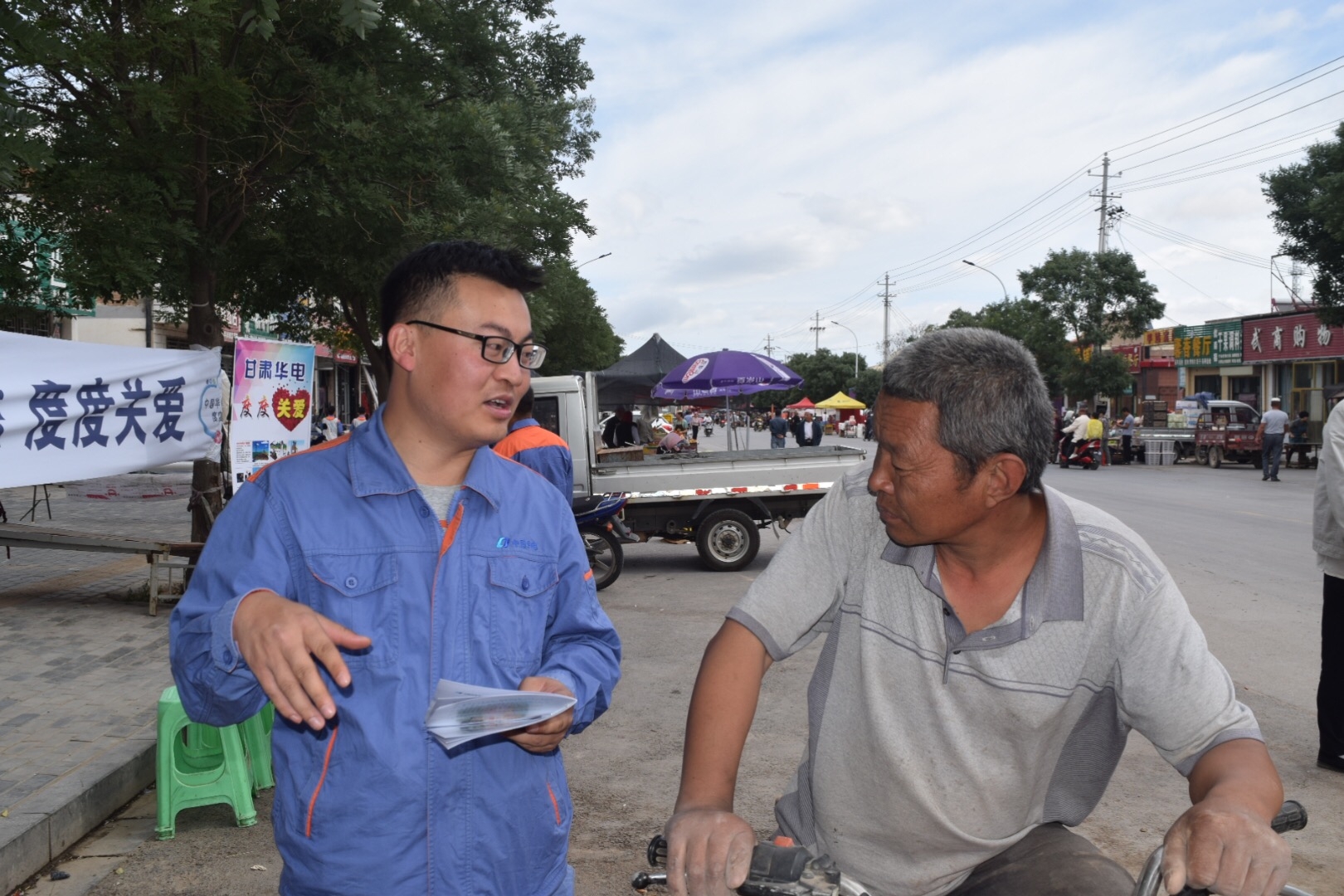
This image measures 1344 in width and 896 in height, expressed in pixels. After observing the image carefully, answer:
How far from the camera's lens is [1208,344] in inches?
1804

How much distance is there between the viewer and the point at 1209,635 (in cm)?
803

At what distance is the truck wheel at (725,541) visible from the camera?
37.8ft

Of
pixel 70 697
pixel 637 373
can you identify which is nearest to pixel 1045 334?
pixel 637 373

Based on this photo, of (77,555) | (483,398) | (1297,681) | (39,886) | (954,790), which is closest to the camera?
(954,790)

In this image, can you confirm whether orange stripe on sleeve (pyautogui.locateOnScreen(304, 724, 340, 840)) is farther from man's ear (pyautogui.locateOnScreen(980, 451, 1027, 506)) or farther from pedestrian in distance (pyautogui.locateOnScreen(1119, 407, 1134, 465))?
pedestrian in distance (pyautogui.locateOnScreen(1119, 407, 1134, 465))

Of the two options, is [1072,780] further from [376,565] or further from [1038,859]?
[376,565]

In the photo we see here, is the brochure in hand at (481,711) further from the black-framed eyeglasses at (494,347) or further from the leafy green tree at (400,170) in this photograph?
the leafy green tree at (400,170)

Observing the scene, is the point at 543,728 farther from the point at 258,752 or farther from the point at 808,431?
the point at 808,431

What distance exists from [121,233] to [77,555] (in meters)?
5.52

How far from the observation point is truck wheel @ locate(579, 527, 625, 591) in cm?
1059

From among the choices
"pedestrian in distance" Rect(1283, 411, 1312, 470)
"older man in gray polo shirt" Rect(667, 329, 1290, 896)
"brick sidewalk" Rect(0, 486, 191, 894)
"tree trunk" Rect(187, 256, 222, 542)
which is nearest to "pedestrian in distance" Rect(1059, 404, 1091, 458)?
"pedestrian in distance" Rect(1283, 411, 1312, 470)

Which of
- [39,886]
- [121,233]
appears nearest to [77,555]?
[121,233]

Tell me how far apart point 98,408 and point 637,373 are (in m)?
13.2

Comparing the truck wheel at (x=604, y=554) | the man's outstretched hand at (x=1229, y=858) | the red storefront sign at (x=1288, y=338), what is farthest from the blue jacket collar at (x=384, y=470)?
the red storefront sign at (x=1288, y=338)
